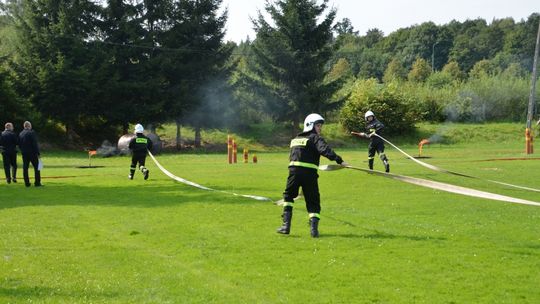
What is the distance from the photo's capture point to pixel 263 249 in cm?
995

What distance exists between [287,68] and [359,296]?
48.5 m

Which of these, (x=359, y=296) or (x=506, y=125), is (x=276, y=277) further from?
(x=506, y=125)

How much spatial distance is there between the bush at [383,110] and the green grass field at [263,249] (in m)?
39.6

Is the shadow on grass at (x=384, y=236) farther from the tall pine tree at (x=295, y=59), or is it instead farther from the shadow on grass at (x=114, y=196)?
the tall pine tree at (x=295, y=59)

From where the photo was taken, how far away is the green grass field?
7.51 metres

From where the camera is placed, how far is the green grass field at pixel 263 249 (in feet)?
24.6

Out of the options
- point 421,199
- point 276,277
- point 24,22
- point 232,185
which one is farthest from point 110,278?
point 24,22

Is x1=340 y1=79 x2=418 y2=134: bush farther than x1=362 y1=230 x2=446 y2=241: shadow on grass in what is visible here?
Yes

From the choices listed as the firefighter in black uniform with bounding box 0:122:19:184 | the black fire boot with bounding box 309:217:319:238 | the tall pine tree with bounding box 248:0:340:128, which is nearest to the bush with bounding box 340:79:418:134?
the tall pine tree with bounding box 248:0:340:128

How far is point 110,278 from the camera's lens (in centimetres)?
815

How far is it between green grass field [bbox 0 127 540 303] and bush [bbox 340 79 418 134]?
39634mm

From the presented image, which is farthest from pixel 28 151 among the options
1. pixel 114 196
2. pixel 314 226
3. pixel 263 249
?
pixel 263 249

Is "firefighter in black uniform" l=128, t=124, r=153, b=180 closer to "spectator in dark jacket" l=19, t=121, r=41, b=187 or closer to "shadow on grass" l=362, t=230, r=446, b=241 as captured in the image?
"spectator in dark jacket" l=19, t=121, r=41, b=187

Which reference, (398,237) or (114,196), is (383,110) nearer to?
(114,196)
